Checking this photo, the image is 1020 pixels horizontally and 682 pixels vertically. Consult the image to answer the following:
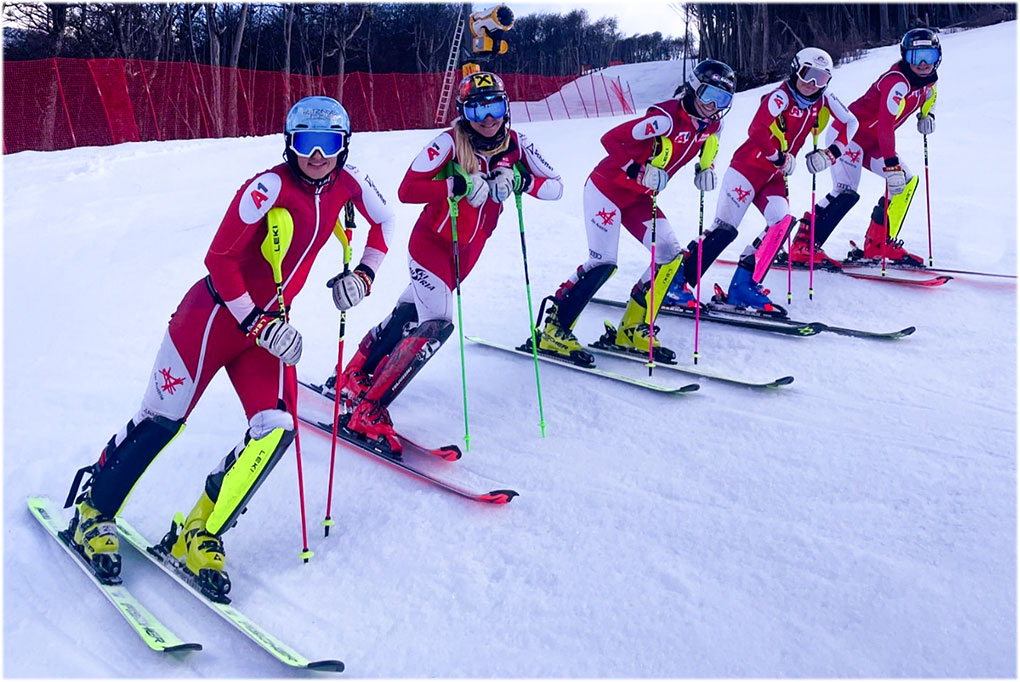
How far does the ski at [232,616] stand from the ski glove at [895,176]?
6200 mm

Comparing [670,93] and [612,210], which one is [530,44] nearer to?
[670,93]

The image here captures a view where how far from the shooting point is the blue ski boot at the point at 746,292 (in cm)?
651

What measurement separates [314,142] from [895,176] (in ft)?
18.3

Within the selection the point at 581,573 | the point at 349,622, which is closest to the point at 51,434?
the point at 349,622

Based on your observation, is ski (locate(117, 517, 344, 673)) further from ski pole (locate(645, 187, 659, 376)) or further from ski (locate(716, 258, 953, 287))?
ski (locate(716, 258, 953, 287))

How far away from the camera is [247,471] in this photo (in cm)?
329

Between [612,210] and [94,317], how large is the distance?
4.46 meters

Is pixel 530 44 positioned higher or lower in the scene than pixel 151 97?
higher

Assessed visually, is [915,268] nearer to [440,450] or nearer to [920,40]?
[920,40]

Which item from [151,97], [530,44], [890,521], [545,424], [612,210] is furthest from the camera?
[530,44]

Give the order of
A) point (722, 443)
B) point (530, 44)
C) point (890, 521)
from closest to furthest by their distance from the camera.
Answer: point (890, 521) < point (722, 443) < point (530, 44)

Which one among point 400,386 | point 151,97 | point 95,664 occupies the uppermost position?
point 151,97

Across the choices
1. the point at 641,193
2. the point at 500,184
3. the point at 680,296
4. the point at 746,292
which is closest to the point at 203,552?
the point at 500,184

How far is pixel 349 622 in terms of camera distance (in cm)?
321
